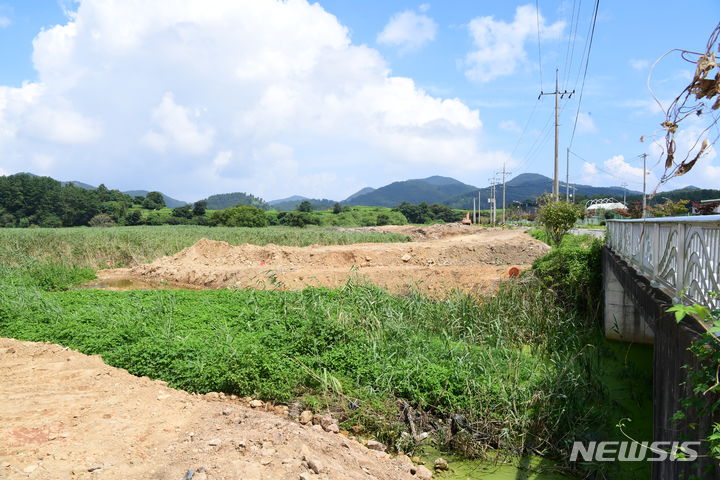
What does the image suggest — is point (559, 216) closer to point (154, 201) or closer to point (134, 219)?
point (134, 219)

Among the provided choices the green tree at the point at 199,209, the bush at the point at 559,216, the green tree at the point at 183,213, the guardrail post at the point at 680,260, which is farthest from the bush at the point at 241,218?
the guardrail post at the point at 680,260

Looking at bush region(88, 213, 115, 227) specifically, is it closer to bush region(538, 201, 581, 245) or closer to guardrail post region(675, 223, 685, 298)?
bush region(538, 201, 581, 245)

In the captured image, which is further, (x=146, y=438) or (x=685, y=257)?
(x=146, y=438)

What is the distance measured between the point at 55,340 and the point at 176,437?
16.7 feet

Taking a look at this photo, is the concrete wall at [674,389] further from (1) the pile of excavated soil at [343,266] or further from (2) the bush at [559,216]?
(2) the bush at [559,216]

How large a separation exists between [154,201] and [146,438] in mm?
85975

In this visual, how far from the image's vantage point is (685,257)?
408cm

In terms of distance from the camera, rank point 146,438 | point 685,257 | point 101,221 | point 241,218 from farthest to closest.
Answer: point 241,218 < point 101,221 < point 146,438 < point 685,257

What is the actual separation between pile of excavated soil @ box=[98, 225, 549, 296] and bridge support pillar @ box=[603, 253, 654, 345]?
10.6 ft

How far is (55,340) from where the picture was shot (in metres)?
8.59

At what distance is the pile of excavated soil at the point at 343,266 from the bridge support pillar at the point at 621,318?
3222 millimetres

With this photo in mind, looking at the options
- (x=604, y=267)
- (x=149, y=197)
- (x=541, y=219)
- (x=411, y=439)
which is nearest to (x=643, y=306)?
(x=411, y=439)

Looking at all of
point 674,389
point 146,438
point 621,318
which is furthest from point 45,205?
point 674,389

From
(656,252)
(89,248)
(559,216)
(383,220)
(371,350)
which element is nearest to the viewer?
(656,252)
